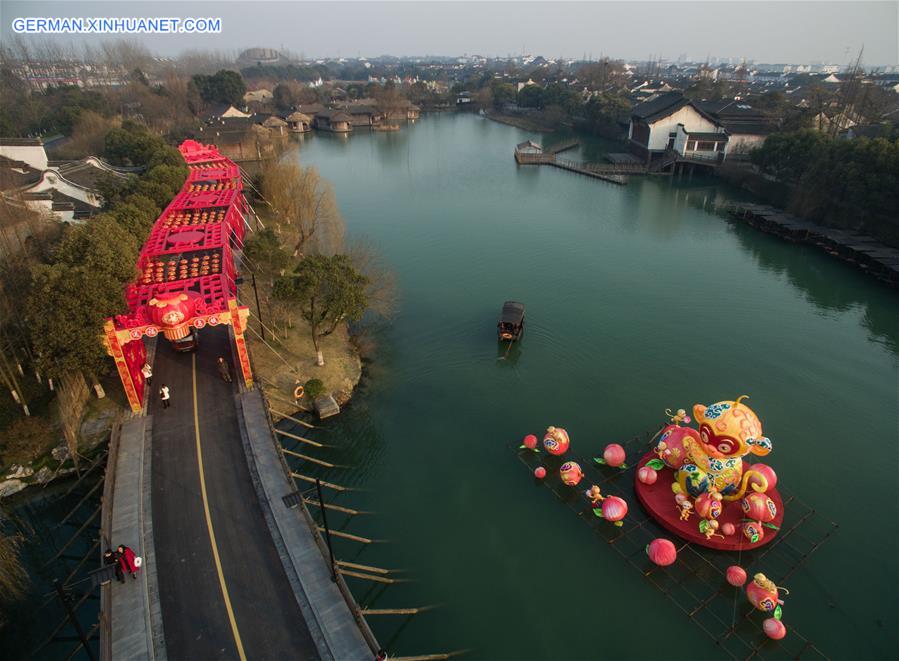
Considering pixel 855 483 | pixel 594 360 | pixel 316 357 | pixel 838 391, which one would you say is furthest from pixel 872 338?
pixel 316 357

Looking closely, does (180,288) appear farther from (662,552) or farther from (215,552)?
(662,552)

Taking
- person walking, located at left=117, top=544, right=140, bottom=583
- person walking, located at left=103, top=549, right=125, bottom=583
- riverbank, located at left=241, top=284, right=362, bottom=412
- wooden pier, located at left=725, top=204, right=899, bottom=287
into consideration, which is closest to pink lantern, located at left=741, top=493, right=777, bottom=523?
riverbank, located at left=241, top=284, right=362, bottom=412

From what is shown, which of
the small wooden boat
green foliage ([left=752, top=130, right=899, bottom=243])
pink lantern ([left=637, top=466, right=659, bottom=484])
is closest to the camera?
pink lantern ([left=637, top=466, right=659, bottom=484])

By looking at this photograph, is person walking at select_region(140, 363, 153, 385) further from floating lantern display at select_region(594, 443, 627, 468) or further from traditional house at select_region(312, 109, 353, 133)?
traditional house at select_region(312, 109, 353, 133)

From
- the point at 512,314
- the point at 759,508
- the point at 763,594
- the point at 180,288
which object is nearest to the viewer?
the point at 763,594

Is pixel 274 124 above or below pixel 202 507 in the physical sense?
above

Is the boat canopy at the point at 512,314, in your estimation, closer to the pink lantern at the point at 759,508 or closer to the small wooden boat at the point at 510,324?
the small wooden boat at the point at 510,324

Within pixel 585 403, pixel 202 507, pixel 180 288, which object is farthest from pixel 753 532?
pixel 180 288

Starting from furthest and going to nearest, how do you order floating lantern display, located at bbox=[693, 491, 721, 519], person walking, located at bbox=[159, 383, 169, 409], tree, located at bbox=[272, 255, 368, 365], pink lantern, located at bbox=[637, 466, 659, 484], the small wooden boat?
1. the small wooden boat
2. tree, located at bbox=[272, 255, 368, 365]
3. person walking, located at bbox=[159, 383, 169, 409]
4. pink lantern, located at bbox=[637, 466, 659, 484]
5. floating lantern display, located at bbox=[693, 491, 721, 519]
